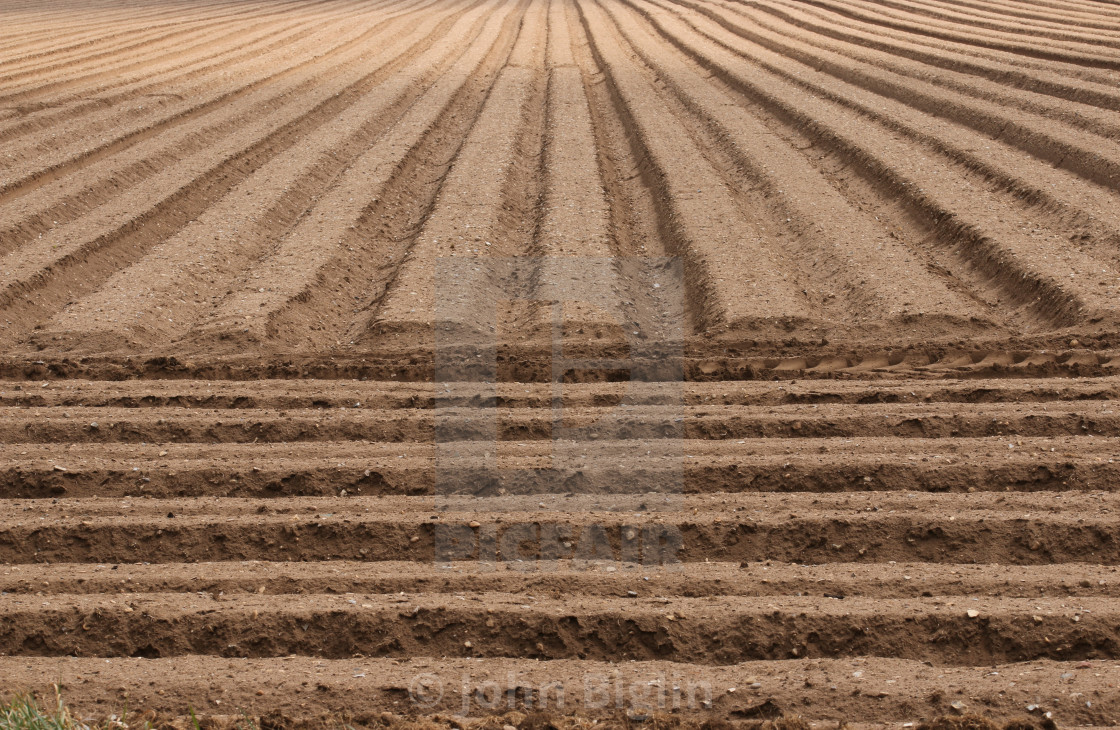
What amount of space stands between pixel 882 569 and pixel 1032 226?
4462 mm

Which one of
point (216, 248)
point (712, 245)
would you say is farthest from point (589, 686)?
point (216, 248)

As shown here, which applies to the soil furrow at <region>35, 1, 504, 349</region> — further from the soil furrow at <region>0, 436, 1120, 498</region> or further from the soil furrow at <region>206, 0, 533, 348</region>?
the soil furrow at <region>0, 436, 1120, 498</region>

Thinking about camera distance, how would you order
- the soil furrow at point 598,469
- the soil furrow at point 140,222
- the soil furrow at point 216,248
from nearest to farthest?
1. the soil furrow at point 598,469
2. the soil furrow at point 216,248
3. the soil furrow at point 140,222

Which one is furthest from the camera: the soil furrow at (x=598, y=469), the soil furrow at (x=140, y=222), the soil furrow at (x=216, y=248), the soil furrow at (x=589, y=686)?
the soil furrow at (x=140, y=222)

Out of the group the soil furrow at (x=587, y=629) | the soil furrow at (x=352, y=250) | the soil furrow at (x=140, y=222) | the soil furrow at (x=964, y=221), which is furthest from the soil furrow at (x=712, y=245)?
the soil furrow at (x=140, y=222)

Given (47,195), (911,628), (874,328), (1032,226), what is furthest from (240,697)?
(47,195)

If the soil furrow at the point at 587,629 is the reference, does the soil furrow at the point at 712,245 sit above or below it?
above

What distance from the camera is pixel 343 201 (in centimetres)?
817

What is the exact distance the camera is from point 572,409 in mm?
4949

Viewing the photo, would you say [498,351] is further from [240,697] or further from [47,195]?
[47,195]

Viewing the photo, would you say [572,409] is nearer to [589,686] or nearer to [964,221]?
[589,686]

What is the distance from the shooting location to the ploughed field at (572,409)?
10.4ft

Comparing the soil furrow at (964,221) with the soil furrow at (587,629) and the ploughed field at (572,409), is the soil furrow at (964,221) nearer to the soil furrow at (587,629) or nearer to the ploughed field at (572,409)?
the ploughed field at (572,409)

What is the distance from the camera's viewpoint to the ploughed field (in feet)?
10.4
